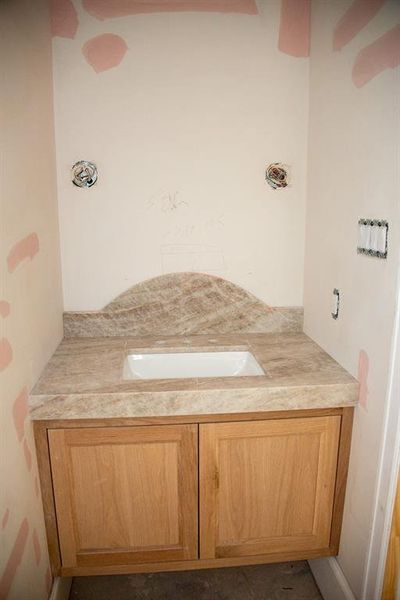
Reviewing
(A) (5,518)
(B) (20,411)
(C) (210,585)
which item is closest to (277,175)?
(B) (20,411)

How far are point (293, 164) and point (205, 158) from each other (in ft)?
1.33

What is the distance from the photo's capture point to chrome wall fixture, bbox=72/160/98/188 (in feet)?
6.04

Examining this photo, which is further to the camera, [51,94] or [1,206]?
[51,94]

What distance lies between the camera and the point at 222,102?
6.10ft

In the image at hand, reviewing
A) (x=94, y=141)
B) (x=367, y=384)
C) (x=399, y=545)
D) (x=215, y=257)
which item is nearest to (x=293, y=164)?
(x=215, y=257)

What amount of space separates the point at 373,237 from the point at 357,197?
0.19 meters

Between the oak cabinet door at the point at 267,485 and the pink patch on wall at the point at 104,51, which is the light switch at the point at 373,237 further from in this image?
the pink patch on wall at the point at 104,51

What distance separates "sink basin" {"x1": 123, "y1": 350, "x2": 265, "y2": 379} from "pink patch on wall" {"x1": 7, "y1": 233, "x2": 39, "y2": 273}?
60 cm

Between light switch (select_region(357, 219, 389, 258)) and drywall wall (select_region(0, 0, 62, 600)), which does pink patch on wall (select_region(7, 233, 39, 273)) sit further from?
light switch (select_region(357, 219, 389, 258))

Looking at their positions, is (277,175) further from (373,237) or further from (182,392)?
(182,392)

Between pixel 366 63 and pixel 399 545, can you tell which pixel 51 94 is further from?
pixel 399 545

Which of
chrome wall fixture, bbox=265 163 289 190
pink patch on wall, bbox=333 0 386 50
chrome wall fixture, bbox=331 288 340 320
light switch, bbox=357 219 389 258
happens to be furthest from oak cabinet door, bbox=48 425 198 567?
pink patch on wall, bbox=333 0 386 50

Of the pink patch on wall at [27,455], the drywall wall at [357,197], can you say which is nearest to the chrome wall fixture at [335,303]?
the drywall wall at [357,197]

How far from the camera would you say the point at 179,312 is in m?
1.99
